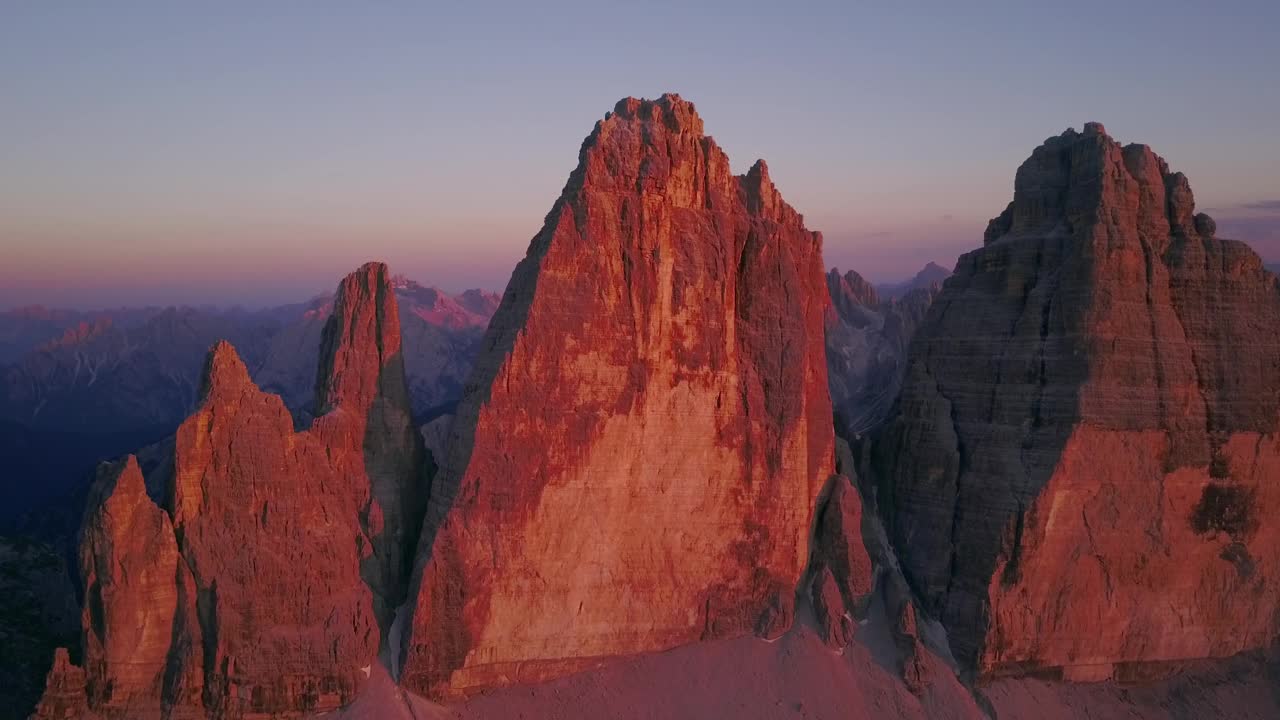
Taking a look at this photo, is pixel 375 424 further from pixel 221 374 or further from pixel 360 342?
pixel 221 374

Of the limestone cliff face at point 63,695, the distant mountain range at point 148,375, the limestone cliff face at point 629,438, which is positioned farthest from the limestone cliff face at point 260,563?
the distant mountain range at point 148,375

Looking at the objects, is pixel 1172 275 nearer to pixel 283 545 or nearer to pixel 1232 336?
pixel 1232 336

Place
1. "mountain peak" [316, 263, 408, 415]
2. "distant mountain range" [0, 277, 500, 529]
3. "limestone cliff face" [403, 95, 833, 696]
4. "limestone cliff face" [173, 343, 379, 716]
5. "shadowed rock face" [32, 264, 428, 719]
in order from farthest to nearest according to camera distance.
→ "distant mountain range" [0, 277, 500, 529] → "mountain peak" [316, 263, 408, 415] → "limestone cliff face" [403, 95, 833, 696] → "limestone cliff face" [173, 343, 379, 716] → "shadowed rock face" [32, 264, 428, 719]

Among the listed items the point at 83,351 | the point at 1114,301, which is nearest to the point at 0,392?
the point at 83,351

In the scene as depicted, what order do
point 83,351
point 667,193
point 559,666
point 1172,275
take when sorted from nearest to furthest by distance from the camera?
point 559,666, point 667,193, point 1172,275, point 83,351

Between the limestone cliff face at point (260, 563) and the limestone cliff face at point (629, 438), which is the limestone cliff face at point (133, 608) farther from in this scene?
the limestone cliff face at point (629, 438)

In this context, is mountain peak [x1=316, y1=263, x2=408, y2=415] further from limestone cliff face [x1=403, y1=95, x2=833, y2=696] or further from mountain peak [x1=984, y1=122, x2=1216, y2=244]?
mountain peak [x1=984, y1=122, x2=1216, y2=244]

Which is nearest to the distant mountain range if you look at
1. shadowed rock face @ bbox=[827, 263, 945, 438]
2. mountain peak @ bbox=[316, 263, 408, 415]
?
shadowed rock face @ bbox=[827, 263, 945, 438]
